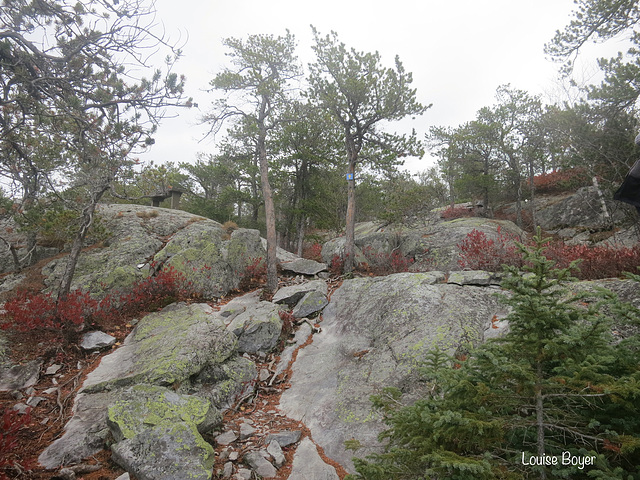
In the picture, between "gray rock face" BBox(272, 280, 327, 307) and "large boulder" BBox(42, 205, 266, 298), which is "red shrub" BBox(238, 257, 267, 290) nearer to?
"large boulder" BBox(42, 205, 266, 298)

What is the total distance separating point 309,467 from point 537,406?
349cm

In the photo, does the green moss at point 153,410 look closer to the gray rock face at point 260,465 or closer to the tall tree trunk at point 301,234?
the gray rock face at point 260,465

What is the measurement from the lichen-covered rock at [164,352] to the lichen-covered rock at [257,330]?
631 mm

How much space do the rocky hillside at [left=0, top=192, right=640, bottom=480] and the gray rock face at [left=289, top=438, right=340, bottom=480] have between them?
21 mm

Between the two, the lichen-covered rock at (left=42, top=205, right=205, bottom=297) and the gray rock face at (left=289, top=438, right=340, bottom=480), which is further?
the lichen-covered rock at (left=42, top=205, right=205, bottom=297)

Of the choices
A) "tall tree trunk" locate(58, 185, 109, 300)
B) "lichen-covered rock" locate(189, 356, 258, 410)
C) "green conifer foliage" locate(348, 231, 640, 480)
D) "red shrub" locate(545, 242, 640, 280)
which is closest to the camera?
"green conifer foliage" locate(348, 231, 640, 480)

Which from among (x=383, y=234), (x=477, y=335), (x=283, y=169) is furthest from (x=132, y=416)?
(x=283, y=169)

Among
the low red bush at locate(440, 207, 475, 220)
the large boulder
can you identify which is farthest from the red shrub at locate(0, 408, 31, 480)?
the low red bush at locate(440, 207, 475, 220)

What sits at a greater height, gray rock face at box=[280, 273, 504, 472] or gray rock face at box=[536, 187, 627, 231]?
gray rock face at box=[536, 187, 627, 231]

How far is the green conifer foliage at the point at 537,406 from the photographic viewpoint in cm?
208

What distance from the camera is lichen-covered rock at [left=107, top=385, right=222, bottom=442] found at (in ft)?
14.4

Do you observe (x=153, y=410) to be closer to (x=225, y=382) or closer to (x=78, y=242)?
(x=225, y=382)

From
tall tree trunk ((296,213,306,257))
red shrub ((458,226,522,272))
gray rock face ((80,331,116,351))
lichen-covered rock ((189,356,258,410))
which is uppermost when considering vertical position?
tall tree trunk ((296,213,306,257))

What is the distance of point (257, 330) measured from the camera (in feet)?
26.9
